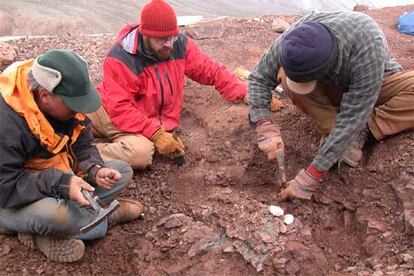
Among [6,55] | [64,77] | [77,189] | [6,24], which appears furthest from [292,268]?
[6,24]

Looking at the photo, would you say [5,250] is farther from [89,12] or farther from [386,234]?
[89,12]

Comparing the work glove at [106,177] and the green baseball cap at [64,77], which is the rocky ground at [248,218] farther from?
the green baseball cap at [64,77]

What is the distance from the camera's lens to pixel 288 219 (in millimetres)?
2643

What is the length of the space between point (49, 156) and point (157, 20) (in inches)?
41.5

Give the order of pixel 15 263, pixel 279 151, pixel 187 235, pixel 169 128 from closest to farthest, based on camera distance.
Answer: pixel 15 263 < pixel 187 235 < pixel 279 151 < pixel 169 128

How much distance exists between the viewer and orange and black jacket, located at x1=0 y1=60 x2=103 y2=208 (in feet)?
6.88

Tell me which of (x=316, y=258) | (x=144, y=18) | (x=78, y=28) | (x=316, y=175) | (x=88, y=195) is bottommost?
(x=78, y=28)

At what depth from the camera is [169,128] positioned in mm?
3361

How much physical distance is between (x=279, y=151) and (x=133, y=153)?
0.86 metres

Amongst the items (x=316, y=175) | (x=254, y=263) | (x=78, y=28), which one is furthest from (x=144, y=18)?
(x=78, y=28)

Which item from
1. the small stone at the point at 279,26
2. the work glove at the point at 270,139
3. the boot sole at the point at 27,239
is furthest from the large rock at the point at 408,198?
the small stone at the point at 279,26

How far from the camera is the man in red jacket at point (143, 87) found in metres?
2.98

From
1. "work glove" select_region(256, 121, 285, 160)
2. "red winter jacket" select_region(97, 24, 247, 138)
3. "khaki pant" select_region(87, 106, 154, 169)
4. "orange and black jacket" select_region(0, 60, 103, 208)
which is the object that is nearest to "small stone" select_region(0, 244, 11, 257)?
"orange and black jacket" select_region(0, 60, 103, 208)

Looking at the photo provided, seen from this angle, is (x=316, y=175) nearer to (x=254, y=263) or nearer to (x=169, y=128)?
(x=254, y=263)
